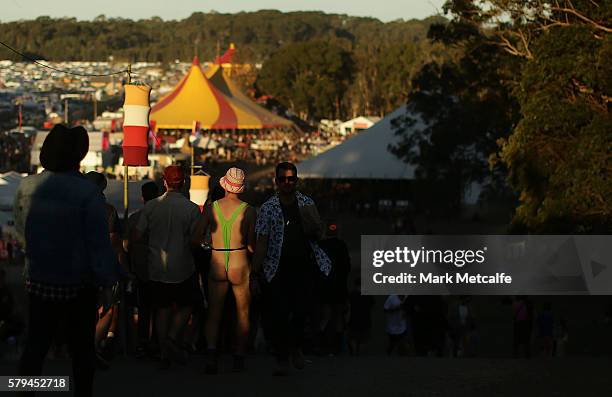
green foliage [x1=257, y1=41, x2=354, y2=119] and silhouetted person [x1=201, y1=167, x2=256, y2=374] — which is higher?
green foliage [x1=257, y1=41, x2=354, y2=119]

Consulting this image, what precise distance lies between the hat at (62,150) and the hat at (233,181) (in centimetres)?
195

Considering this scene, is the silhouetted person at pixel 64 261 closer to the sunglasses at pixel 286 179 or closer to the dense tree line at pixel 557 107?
the sunglasses at pixel 286 179

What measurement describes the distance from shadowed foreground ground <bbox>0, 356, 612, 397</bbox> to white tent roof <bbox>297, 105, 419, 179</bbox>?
31.6 m

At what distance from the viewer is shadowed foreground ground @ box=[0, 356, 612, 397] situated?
7.25 metres

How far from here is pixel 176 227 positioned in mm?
7949

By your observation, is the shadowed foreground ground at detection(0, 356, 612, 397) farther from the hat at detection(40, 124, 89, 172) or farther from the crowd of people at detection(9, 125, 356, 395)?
the hat at detection(40, 124, 89, 172)

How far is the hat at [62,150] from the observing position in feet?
18.8

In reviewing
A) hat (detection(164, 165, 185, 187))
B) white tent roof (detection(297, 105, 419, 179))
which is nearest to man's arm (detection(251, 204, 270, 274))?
hat (detection(164, 165, 185, 187))

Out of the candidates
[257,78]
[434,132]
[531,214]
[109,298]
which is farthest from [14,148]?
[257,78]

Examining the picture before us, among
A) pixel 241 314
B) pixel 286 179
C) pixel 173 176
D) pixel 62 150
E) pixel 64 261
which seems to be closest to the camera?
pixel 64 261

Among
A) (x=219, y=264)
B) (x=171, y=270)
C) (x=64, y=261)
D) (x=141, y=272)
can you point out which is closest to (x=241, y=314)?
(x=219, y=264)

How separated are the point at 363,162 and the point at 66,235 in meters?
36.5

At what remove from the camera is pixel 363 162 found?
138 feet

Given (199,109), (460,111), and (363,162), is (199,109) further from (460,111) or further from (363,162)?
(460,111)
